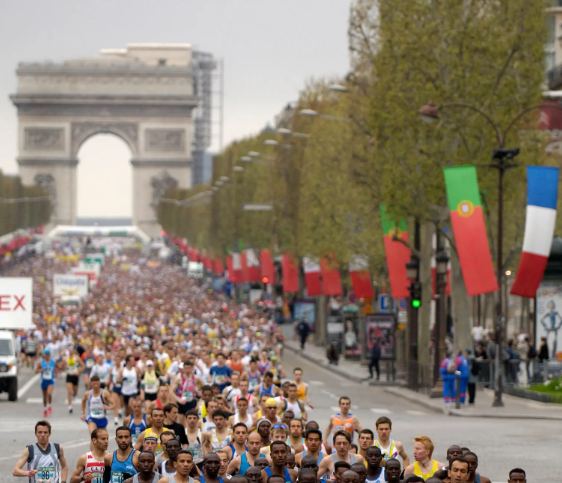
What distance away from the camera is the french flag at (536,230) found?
3180 cm

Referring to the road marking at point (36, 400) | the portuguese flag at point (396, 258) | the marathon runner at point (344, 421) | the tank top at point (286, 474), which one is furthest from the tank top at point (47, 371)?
the tank top at point (286, 474)

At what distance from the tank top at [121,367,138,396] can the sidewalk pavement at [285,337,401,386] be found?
15.5 meters

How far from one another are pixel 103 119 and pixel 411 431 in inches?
5595

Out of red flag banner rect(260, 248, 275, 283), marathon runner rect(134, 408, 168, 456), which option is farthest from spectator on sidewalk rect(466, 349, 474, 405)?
red flag banner rect(260, 248, 275, 283)

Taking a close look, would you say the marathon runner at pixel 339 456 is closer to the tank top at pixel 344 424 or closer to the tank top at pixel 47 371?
the tank top at pixel 344 424

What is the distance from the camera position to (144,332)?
47938 millimetres

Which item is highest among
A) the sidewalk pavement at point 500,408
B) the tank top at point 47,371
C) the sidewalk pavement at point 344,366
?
the tank top at point 47,371

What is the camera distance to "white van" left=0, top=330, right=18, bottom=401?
35.1 metres

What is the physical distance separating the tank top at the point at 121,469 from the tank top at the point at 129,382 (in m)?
14.0

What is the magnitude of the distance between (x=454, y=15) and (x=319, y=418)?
11687 mm

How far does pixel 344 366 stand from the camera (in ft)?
168

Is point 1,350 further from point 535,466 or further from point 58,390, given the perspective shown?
point 535,466

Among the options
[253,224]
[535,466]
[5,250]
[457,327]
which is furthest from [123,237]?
[535,466]

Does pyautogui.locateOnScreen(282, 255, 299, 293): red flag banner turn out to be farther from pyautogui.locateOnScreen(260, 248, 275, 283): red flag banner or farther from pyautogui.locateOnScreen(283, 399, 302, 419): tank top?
pyautogui.locateOnScreen(283, 399, 302, 419): tank top
